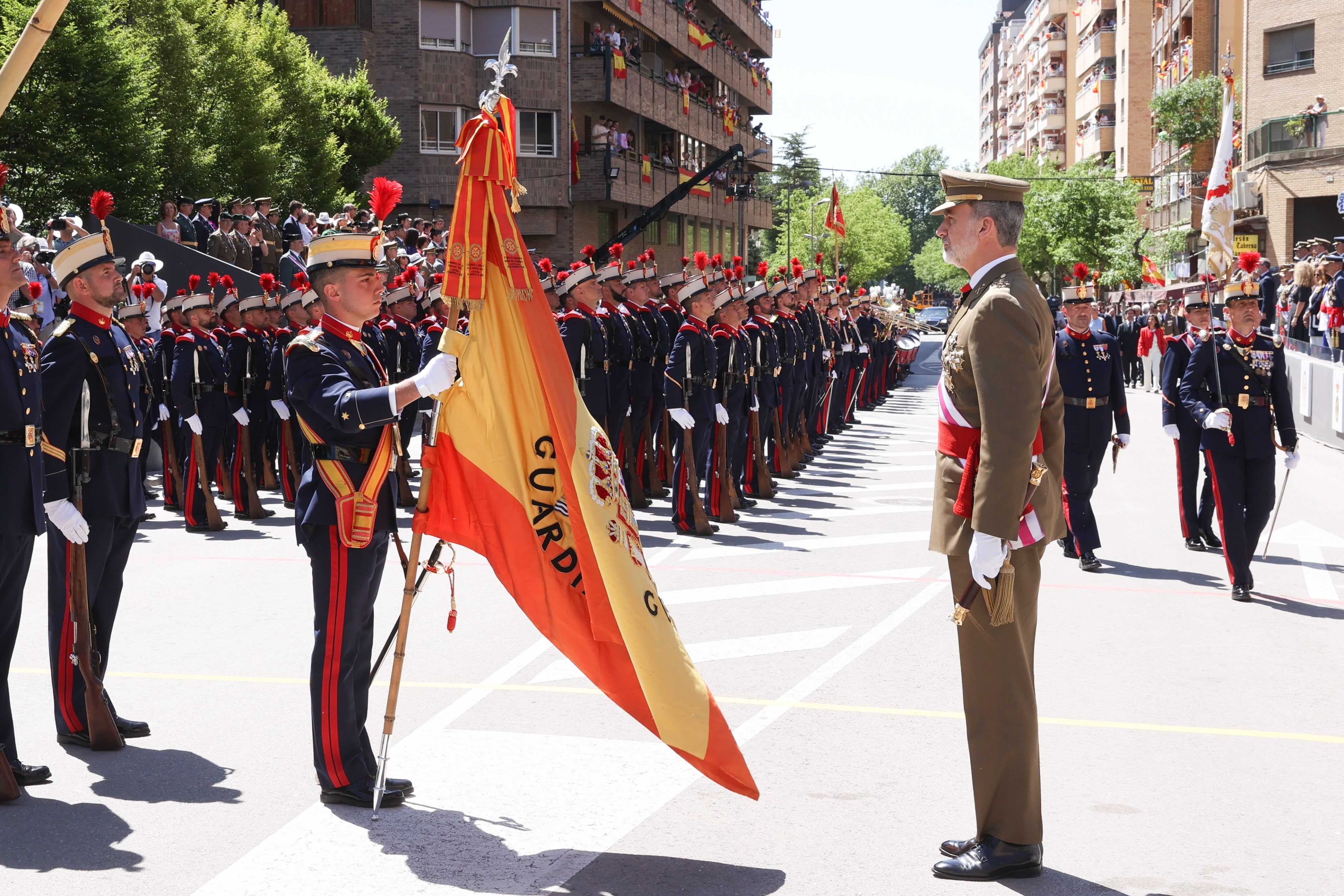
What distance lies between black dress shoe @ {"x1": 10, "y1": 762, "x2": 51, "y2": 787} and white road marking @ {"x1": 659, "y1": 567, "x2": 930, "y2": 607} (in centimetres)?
432

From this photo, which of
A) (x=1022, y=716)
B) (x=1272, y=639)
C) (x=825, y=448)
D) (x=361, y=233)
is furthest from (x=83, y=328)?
(x=825, y=448)

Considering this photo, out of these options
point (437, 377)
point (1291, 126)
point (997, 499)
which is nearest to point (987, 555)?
point (997, 499)

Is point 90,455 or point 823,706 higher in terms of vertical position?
point 90,455

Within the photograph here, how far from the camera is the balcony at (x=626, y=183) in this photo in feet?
159

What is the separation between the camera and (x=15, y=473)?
5.62 m

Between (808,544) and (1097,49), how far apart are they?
82.6 m

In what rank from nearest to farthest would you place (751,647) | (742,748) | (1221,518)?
(742,748) < (751,647) < (1221,518)

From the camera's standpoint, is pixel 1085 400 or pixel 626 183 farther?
pixel 626 183

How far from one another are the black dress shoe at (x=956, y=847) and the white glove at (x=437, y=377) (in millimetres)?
2429

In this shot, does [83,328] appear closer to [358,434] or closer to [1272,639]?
[358,434]

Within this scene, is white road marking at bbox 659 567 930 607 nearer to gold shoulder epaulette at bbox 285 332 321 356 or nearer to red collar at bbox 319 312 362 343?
red collar at bbox 319 312 362 343

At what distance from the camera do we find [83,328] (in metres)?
6.36

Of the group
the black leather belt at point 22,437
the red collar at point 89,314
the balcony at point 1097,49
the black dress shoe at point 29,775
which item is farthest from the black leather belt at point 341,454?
the balcony at point 1097,49

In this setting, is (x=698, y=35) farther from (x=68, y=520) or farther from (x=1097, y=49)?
(x=68, y=520)
